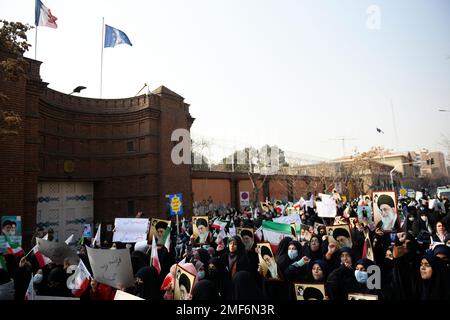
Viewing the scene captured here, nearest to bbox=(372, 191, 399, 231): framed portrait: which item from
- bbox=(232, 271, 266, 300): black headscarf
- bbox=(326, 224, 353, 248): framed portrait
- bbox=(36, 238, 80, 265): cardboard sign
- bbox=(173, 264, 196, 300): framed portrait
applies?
bbox=(326, 224, 353, 248): framed portrait

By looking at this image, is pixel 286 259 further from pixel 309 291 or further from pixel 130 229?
pixel 130 229

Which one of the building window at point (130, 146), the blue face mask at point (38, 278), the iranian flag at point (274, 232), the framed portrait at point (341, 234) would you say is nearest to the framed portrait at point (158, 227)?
the iranian flag at point (274, 232)

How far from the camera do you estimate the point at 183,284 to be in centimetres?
476

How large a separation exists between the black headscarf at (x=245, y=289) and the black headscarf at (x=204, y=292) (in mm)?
383

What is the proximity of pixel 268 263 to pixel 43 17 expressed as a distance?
16.6 meters

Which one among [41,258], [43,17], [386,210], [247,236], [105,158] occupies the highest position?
[43,17]

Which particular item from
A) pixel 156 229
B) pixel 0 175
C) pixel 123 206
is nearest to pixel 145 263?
pixel 156 229

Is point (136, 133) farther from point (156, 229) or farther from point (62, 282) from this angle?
point (62, 282)

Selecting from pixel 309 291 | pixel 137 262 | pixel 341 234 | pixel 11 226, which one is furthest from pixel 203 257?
pixel 11 226

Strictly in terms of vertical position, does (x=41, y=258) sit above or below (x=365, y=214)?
below

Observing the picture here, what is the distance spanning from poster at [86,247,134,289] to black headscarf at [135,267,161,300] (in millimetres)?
233

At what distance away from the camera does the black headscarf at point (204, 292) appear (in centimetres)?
464

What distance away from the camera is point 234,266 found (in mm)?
6246

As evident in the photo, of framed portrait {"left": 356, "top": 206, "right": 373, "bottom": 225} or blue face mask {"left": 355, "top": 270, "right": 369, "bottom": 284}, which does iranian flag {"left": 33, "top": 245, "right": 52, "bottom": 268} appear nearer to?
blue face mask {"left": 355, "top": 270, "right": 369, "bottom": 284}
